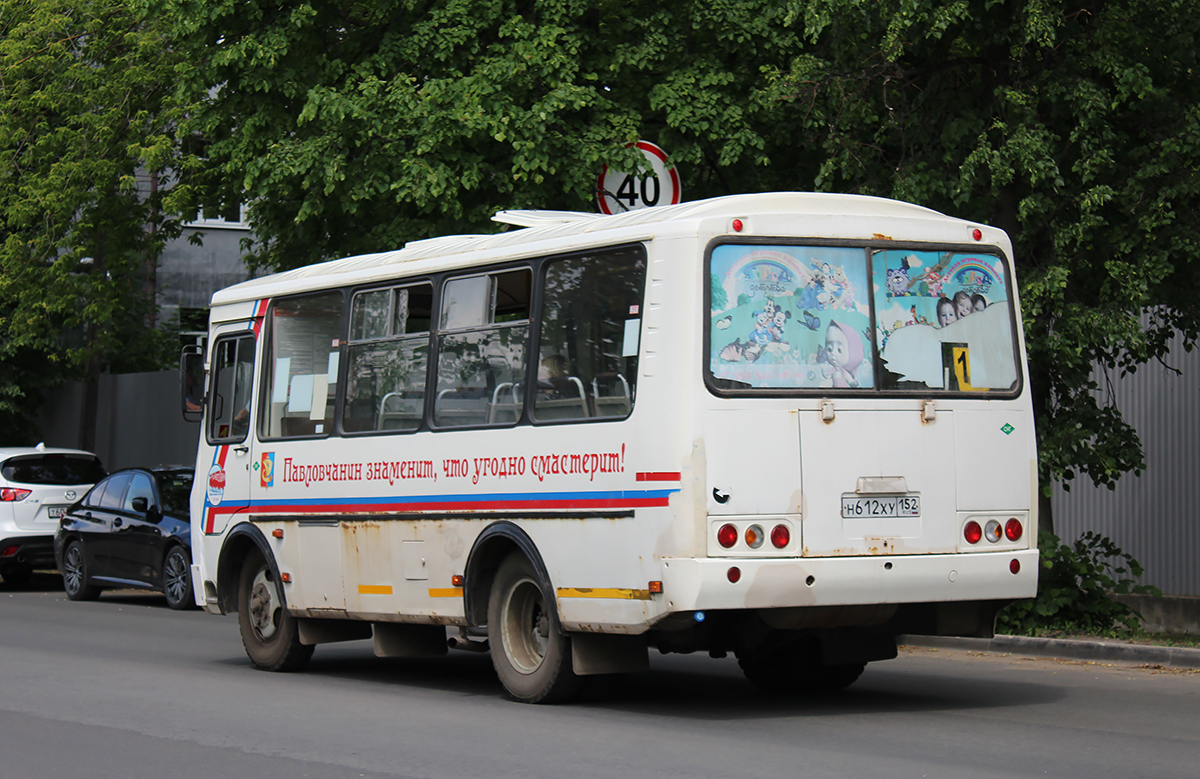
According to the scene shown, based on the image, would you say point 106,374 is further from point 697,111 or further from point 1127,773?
point 1127,773

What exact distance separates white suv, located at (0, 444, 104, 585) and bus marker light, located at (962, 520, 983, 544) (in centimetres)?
1586

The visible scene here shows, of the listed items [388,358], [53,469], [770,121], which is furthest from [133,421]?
[388,358]

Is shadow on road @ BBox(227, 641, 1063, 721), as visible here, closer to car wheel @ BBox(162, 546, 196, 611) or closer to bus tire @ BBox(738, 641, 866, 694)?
bus tire @ BBox(738, 641, 866, 694)

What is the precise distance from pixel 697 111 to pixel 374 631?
7.32 metres

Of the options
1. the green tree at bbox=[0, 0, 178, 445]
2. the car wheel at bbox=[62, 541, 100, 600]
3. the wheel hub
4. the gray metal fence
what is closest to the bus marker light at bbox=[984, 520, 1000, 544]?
the wheel hub

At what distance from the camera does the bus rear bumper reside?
9.27 metres

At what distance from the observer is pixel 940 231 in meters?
10.3

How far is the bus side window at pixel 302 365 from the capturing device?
12.6m

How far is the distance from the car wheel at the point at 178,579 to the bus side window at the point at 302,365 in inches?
275

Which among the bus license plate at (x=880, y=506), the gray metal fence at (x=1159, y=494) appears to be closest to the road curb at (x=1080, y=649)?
the gray metal fence at (x=1159, y=494)

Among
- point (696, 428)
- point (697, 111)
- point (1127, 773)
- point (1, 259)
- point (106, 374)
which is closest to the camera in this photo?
point (1127, 773)

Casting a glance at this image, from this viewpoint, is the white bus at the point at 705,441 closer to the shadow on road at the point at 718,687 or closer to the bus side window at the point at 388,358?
the bus side window at the point at 388,358

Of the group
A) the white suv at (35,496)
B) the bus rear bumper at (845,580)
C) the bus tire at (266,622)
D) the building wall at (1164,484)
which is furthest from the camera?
the white suv at (35,496)

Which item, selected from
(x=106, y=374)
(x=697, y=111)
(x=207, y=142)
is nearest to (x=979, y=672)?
(x=697, y=111)
